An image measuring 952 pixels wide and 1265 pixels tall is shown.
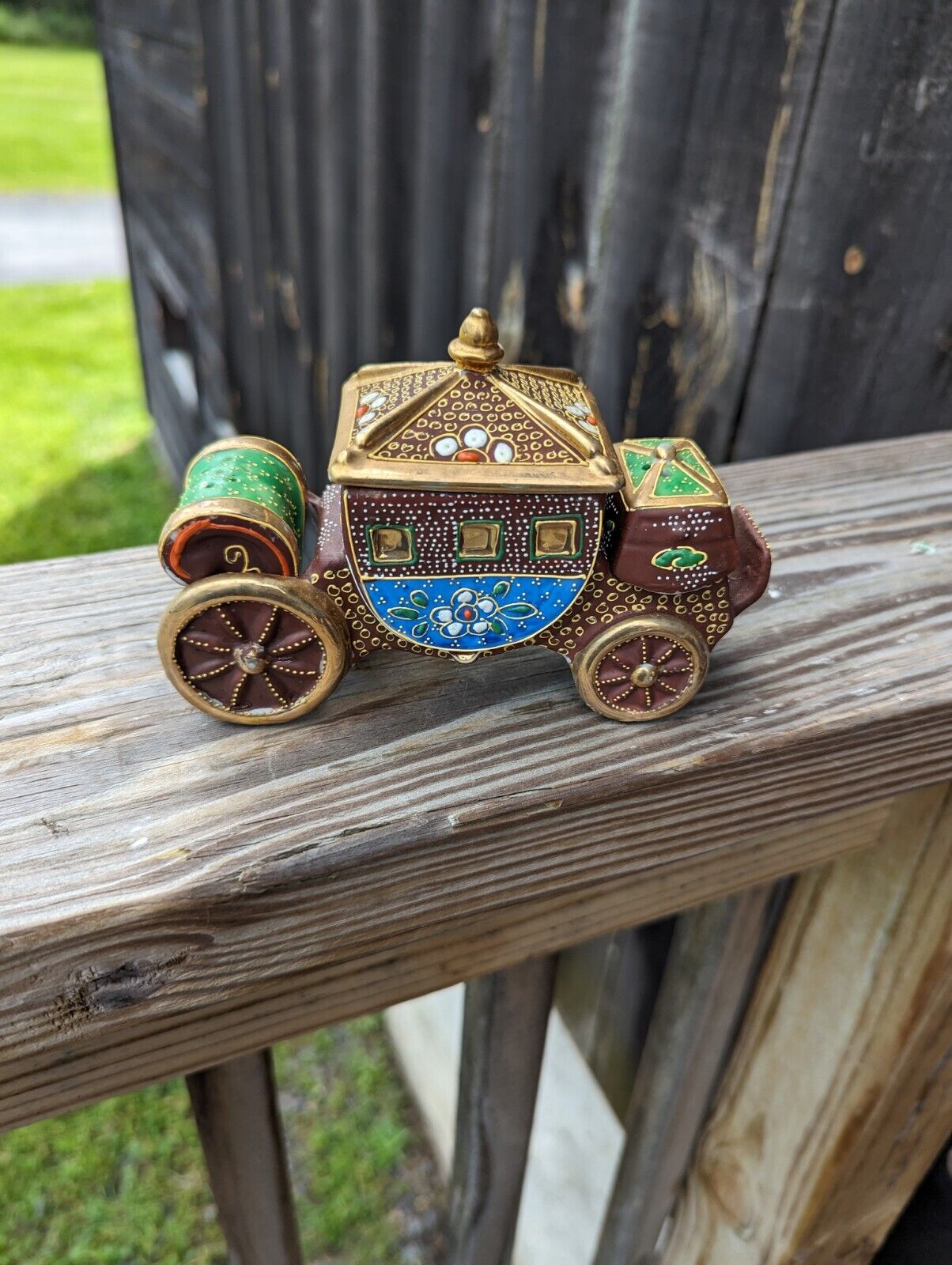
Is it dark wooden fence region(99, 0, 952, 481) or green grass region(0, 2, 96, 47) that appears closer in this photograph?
dark wooden fence region(99, 0, 952, 481)

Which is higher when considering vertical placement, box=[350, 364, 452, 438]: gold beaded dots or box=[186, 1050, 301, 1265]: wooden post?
box=[350, 364, 452, 438]: gold beaded dots

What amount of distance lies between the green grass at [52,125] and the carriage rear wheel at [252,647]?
30.9 ft

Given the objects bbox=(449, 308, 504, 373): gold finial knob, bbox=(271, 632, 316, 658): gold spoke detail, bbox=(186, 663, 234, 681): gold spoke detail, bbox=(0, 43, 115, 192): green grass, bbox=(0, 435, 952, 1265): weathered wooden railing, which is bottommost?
bbox=(0, 43, 115, 192): green grass

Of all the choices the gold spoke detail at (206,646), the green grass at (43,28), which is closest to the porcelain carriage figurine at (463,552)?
the gold spoke detail at (206,646)

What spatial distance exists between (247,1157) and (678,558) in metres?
0.69

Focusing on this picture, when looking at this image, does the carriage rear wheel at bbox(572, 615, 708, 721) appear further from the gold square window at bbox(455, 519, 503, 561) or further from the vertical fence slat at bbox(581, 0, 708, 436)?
the vertical fence slat at bbox(581, 0, 708, 436)

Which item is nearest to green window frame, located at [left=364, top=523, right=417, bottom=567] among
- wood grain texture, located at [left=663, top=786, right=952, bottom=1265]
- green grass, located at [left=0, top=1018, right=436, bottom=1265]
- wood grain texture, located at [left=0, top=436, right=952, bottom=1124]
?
wood grain texture, located at [left=0, top=436, right=952, bottom=1124]

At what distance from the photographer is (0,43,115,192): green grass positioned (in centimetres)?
1290

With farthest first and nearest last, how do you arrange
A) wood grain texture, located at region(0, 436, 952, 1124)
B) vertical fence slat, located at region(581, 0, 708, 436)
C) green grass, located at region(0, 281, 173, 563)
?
green grass, located at region(0, 281, 173, 563)
vertical fence slat, located at region(581, 0, 708, 436)
wood grain texture, located at region(0, 436, 952, 1124)

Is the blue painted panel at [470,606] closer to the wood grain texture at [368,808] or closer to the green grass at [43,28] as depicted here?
the wood grain texture at [368,808]

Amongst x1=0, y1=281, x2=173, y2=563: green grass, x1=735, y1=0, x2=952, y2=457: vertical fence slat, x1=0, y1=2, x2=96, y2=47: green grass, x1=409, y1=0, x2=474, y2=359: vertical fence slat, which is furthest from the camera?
x1=0, y1=2, x2=96, y2=47: green grass

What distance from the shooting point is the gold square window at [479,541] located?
72cm

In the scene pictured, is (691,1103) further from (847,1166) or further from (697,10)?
(697,10)

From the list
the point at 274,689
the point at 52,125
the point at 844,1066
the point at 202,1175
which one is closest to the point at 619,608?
the point at 274,689
